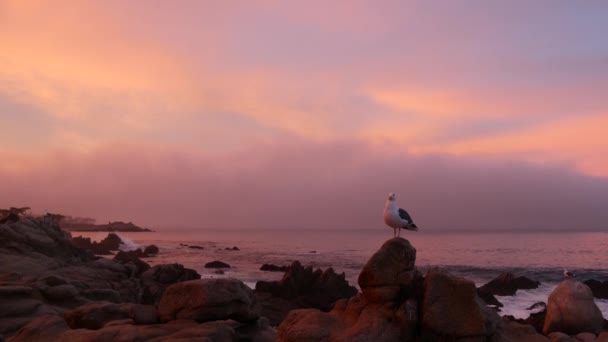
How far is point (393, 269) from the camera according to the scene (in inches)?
559

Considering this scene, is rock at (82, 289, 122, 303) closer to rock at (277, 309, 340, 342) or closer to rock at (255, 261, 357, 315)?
rock at (277, 309, 340, 342)

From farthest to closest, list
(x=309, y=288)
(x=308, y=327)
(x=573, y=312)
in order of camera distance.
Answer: (x=309, y=288), (x=573, y=312), (x=308, y=327)

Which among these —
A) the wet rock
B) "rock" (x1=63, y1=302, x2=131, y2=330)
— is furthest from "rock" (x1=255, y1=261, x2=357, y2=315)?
the wet rock

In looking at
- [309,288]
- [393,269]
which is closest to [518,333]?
[393,269]

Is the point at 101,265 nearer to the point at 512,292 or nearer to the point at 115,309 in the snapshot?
the point at 115,309

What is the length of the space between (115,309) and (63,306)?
6417mm

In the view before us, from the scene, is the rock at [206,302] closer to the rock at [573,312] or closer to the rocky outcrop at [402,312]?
the rocky outcrop at [402,312]

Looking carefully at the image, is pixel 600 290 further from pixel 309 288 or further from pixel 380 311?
pixel 380 311

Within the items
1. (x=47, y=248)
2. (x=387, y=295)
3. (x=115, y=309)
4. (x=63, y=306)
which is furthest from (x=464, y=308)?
(x=47, y=248)

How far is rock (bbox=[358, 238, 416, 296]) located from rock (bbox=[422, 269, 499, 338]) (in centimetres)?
61

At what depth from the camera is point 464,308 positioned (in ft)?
45.1

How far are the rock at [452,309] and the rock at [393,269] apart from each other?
2.00 ft

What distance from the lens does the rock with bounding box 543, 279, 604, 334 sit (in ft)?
69.0

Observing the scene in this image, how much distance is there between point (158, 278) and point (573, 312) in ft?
105
